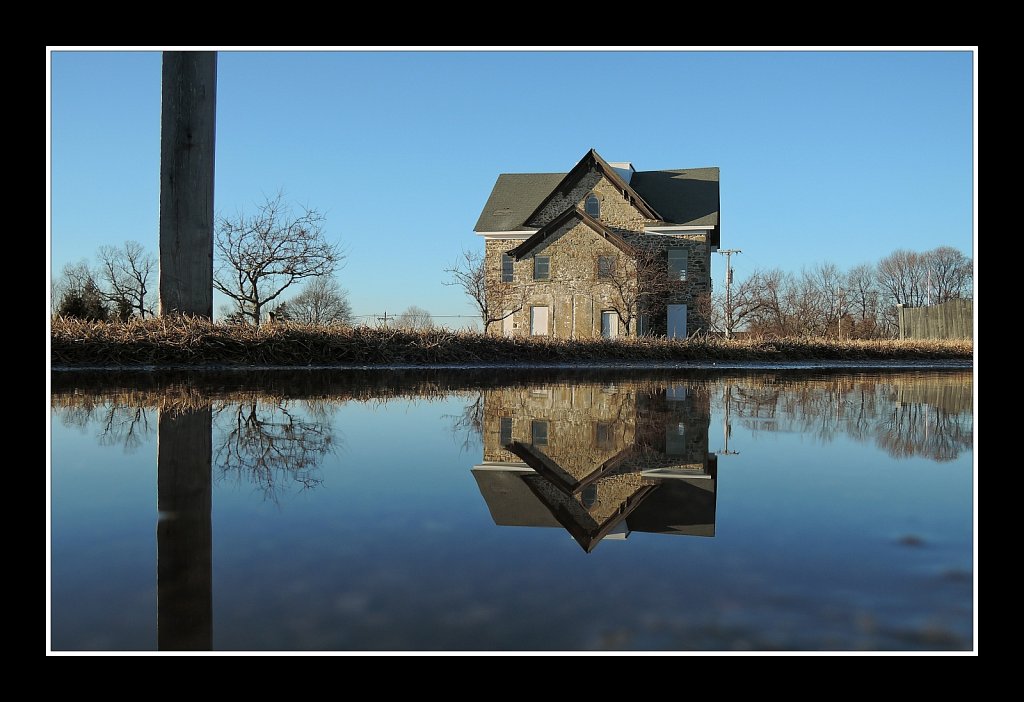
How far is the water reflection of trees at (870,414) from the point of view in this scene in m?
4.14

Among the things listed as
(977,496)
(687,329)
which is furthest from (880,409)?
(687,329)

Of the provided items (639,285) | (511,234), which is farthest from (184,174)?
(511,234)

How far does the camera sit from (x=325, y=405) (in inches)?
225

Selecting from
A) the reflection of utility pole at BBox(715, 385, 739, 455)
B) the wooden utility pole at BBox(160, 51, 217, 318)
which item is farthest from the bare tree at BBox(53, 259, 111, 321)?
the reflection of utility pole at BBox(715, 385, 739, 455)

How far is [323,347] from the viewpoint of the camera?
1138cm

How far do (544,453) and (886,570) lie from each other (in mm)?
1918

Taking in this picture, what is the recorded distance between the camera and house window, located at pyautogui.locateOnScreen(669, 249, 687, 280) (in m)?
31.6

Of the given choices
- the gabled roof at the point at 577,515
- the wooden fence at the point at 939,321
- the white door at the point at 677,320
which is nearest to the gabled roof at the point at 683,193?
the white door at the point at 677,320

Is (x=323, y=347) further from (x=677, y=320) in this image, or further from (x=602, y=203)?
(x=602, y=203)

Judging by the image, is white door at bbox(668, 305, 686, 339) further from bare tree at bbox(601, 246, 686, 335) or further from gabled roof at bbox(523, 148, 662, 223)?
gabled roof at bbox(523, 148, 662, 223)

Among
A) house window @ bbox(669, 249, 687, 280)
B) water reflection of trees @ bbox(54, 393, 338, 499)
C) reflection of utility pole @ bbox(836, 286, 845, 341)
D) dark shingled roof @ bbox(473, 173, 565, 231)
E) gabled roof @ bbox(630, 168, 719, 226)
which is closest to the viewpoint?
water reflection of trees @ bbox(54, 393, 338, 499)

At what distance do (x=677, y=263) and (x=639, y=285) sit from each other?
329cm

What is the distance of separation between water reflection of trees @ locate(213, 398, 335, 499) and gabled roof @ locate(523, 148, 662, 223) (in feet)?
92.8

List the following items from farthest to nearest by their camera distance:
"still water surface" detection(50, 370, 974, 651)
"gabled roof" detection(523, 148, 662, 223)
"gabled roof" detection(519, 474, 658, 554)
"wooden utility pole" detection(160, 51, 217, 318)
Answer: "gabled roof" detection(523, 148, 662, 223)
"wooden utility pole" detection(160, 51, 217, 318)
"gabled roof" detection(519, 474, 658, 554)
"still water surface" detection(50, 370, 974, 651)
